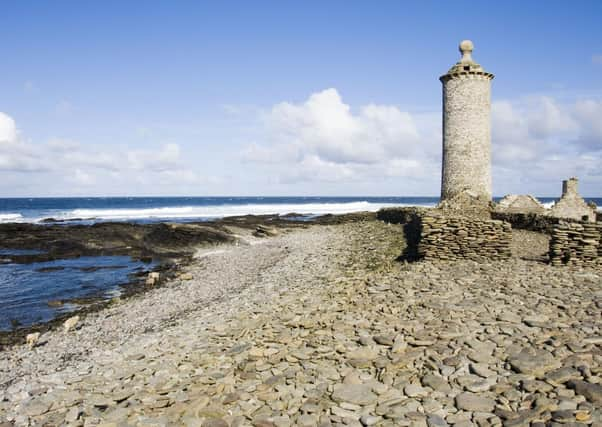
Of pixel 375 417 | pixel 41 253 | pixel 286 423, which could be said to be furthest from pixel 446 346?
pixel 41 253

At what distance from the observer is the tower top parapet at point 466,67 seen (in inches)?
998

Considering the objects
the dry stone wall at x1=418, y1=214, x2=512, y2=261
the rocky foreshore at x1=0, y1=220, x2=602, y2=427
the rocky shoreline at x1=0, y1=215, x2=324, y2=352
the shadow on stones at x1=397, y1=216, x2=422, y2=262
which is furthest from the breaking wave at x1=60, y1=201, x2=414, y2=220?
the rocky foreshore at x1=0, y1=220, x2=602, y2=427

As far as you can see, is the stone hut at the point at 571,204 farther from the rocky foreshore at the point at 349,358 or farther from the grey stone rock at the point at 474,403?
the grey stone rock at the point at 474,403

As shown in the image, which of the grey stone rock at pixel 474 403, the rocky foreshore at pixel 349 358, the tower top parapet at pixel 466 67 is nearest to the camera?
the grey stone rock at pixel 474 403

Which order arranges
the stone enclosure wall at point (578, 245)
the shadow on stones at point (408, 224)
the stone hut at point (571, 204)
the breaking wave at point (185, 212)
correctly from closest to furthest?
the stone enclosure wall at point (578, 245) < the shadow on stones at point (408, 224) < the stone hut at point (571, 204) < the breaking wave at point (185, 212)

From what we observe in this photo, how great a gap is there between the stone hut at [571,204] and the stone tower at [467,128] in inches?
141

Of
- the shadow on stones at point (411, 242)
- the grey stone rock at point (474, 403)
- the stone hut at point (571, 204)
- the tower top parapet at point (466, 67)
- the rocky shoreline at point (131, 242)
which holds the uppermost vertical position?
the tower top parapet at point (466, 67)

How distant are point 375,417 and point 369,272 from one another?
24.5 feet

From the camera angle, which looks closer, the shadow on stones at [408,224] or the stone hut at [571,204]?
the shadow on stones at [408,224]

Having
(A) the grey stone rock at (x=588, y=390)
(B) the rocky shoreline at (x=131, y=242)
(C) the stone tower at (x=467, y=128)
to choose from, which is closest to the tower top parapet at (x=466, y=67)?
(C) the stone tower at (x=467, y=128)

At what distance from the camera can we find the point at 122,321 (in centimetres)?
1212

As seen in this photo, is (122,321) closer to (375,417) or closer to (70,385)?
(70,385)

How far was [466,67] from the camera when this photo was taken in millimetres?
25438

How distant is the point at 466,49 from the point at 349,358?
23068 mm
